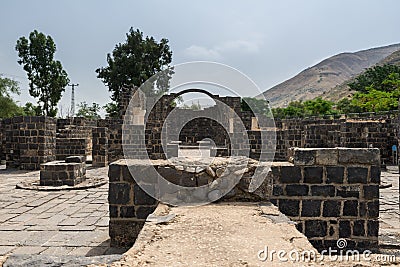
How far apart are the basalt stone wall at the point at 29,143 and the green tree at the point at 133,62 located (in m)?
18.9

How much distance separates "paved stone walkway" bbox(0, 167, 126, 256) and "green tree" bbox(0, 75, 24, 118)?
29498mm

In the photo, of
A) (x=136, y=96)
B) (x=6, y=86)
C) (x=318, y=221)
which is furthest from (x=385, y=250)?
(x=6, y=86)

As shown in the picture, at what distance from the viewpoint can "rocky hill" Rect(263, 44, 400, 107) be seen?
115000 millimetres

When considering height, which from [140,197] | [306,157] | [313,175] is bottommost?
[140,197]

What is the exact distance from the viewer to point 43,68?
3033 centimetres

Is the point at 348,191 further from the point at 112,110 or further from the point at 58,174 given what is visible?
the point at 112,110

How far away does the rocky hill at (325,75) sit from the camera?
115000 millimetres

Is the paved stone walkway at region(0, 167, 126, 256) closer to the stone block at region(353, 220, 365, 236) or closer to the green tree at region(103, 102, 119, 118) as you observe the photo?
the stone block at region(353, 220, 365, 236)

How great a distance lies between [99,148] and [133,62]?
1967cm

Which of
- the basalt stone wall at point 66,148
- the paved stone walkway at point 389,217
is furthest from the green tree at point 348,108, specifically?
the paved stone walkway at point 389,217

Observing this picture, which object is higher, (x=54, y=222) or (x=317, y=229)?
(x=317, y=229)

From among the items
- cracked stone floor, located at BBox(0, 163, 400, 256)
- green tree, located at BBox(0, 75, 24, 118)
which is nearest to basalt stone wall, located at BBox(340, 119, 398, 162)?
cracked stone floor, located at BBox(0, 163, 400, 256)

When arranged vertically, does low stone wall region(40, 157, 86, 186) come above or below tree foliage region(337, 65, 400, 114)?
below

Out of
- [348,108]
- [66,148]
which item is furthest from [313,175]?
[348,108]
